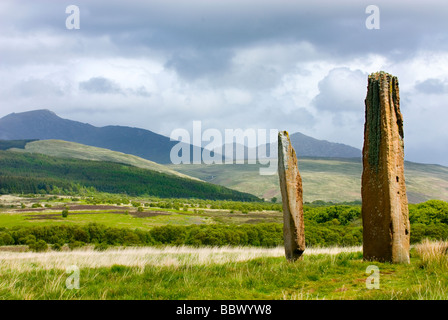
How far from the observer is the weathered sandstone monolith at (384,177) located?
49.4 ft

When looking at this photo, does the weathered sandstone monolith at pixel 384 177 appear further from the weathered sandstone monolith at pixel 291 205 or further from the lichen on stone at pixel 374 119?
the weathered sandstone monolith at pixel 291 205

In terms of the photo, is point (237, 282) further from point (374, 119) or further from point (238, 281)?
point (374, 119)

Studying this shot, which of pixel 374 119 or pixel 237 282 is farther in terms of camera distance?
pixel 374 119

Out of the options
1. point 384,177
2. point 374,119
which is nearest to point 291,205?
point 384,177

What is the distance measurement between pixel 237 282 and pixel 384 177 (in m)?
6.14

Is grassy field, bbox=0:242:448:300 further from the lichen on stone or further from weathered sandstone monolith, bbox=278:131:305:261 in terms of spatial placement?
the lichen on stone

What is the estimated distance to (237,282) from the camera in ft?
41.0

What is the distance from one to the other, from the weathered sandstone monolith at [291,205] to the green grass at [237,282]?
5.69ft

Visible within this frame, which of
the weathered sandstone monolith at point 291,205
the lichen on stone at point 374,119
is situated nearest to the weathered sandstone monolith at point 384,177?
the lichen on stone at point 374,119

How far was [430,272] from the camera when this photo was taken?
1262cm

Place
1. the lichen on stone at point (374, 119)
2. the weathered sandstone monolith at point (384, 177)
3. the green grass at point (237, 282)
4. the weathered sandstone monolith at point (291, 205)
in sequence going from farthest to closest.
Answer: the weathered sandstone monolith at point (291, 205) < the lichen on stone at point (374, 119) < the weathered sandstone monolith at point (384, 177) < the green grass at point (237, 282)

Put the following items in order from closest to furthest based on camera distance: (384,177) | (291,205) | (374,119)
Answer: (384,177) < (374,119) < (291,205)
